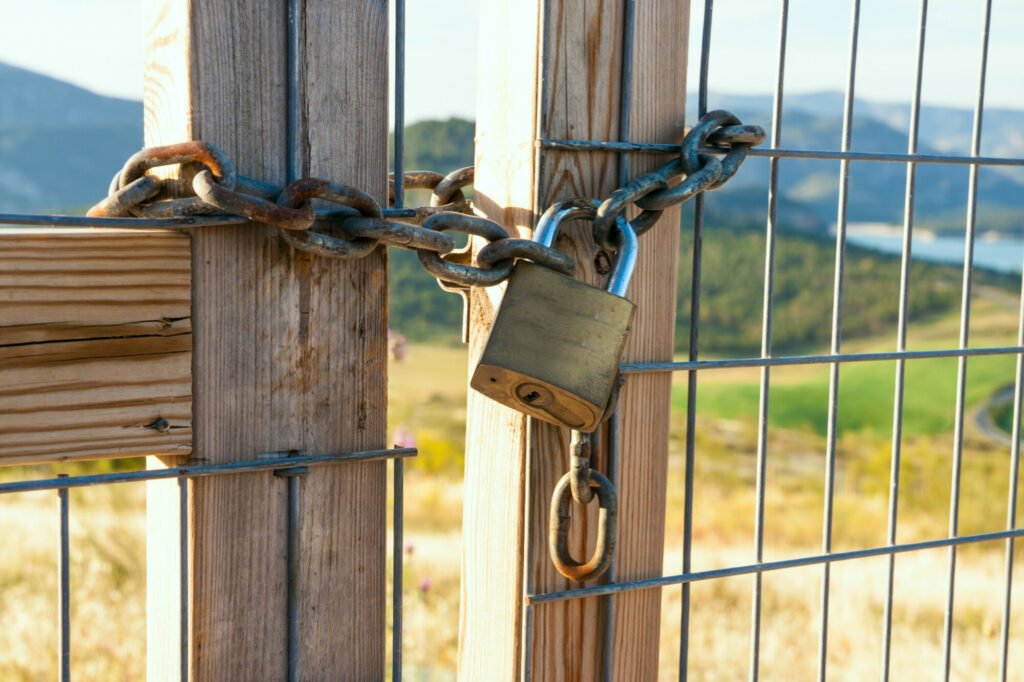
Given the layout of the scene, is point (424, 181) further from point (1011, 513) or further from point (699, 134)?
point (1011, 513)

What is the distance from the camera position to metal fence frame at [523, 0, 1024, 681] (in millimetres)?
1110

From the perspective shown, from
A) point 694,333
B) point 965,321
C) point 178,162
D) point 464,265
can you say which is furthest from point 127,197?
point 965,321

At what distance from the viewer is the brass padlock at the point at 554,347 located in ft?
3.00

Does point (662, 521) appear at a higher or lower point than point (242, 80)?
lower

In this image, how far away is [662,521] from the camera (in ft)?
3.83

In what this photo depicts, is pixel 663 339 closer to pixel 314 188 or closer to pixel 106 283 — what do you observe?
pixel 314 188

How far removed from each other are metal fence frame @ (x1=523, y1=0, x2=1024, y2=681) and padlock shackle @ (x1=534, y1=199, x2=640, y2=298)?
8 cm

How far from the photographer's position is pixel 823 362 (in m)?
1.21

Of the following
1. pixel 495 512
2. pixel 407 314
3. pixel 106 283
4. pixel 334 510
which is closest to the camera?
pixel 106 283

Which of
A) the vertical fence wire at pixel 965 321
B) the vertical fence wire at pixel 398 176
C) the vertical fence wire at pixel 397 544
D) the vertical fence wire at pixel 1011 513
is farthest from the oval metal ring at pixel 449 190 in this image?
the vertical fence wire at pixel 1011 513

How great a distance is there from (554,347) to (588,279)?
0.56 feet

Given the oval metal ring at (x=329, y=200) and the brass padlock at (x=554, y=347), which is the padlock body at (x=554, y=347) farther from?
the oval metal ring at (x=329, y=200)

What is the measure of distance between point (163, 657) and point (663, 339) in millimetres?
659

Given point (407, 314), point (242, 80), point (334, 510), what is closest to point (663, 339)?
point (334, 510)
